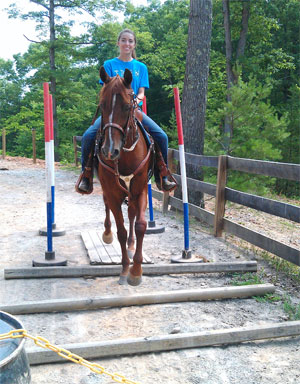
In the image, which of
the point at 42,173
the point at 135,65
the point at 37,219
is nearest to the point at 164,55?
the point at 42,173

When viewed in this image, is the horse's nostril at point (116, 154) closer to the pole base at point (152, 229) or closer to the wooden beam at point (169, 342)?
the wooden beam at point (169, 342)

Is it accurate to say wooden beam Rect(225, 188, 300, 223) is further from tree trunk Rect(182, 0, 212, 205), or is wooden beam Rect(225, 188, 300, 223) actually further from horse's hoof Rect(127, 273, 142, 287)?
tree trunk Rect(182, 0, 212, 205)

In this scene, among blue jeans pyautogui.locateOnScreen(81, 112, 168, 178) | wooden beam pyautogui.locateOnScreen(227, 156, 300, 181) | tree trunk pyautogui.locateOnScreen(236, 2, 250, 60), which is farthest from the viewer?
tree trunk pyautogui.locateOnScreen(236, 2, 250, 60)

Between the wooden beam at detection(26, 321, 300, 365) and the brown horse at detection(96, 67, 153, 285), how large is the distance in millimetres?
1226

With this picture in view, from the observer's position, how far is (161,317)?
4.11 metres

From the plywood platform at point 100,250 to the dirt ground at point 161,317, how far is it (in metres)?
0.15

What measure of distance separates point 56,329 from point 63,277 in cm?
139

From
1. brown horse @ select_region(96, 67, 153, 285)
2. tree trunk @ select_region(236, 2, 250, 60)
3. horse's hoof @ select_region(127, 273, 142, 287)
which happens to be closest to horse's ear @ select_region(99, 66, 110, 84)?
brown horse @ select_region(96, 67, 153, 285)

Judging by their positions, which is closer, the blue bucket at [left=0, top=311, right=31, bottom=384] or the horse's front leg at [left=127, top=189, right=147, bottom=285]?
the blue bucket at [left=0, top=311, right=31, bottom=384]

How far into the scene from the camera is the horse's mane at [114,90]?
3.88 metres

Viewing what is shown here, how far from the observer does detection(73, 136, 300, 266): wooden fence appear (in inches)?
206

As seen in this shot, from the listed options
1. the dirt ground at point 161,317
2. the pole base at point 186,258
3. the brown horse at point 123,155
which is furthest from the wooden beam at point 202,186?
the brown horse at point 123,155

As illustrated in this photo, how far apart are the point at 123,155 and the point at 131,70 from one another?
1323 millimetres

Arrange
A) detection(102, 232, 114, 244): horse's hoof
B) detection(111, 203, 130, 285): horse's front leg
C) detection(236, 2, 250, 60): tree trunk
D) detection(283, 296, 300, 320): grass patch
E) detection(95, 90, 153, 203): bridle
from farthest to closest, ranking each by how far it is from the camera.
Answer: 1. detection(236, 2, 250, 60): tree trunk
2. detection(102, 232, 114, 244): horse's hoof
3. detection(111, 203, 130, 285): horse's front leg
4. detection(283, 296, 300, 320): grass patch
5. detection(95, 90, 153, 203): bridle
